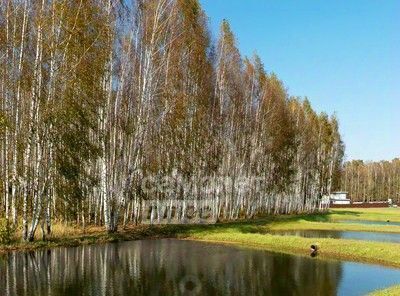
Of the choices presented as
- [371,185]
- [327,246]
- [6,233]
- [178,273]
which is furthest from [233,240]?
[371,185]

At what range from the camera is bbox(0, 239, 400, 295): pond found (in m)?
18.4

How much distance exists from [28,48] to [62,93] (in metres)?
4.90

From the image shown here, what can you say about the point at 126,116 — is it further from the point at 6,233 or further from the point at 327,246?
the point at 327,246

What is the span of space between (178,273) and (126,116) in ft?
65.9

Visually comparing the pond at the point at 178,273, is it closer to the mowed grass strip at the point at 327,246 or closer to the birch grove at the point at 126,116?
the mowed grass strip at the point at 327,246

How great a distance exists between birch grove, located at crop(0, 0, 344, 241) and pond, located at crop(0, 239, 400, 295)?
6001mm

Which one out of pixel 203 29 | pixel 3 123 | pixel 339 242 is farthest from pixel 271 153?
pixel 3 123

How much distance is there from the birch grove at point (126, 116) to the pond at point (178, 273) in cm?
600

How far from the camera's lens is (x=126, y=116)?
38969mm

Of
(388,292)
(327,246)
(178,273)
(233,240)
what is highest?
(388,292)

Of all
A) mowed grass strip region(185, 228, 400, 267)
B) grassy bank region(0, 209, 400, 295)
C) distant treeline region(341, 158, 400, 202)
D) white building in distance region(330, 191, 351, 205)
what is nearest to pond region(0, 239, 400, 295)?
grassy bank region(0, 209, 400, 295)

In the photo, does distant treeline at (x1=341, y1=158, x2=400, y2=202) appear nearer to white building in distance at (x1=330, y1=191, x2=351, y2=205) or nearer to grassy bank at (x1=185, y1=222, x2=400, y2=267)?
white building in distance at (x1=330, y1=191, x2=351, y2=205)

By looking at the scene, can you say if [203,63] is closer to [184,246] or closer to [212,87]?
[212,87]

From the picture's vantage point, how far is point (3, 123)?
24188 mm
